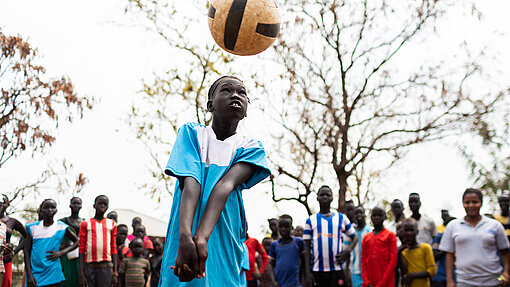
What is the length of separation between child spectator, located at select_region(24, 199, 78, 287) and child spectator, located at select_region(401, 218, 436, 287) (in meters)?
4.73

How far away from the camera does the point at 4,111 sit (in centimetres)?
1375

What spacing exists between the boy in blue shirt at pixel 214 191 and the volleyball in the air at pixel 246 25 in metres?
1.95

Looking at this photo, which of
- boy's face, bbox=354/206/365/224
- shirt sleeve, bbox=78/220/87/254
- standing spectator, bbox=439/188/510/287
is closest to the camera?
standing spectator, bbox=439/188/510/287

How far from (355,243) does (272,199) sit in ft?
23.6

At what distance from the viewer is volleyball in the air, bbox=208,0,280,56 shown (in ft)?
15.2

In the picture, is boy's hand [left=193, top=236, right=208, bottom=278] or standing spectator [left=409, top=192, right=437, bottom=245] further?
standing spectator [left=409, top=192, right=437, bottom=245]

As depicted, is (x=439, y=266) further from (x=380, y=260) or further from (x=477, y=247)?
(x=477, y=247)

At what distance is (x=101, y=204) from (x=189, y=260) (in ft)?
22.7

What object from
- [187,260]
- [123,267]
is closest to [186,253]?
[187,260]

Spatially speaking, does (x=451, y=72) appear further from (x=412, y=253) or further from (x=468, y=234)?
(x=468, y=234)

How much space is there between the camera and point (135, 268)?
32.7ft

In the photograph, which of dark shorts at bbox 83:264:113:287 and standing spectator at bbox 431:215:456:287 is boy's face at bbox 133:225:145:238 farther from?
standing spectator at bbox 431:215:456:287

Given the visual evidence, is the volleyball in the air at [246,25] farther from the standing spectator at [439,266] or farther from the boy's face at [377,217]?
the standing spectator at [439,266]

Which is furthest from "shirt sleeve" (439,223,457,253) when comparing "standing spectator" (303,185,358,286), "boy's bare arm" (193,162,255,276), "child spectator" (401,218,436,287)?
"boy's bare arm" (193,162,255,276)
